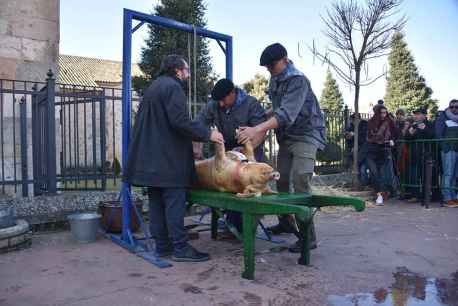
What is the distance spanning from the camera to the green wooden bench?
3.07 metres

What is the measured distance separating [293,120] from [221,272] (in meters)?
1.41

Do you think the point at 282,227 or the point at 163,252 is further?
the point at 282,227

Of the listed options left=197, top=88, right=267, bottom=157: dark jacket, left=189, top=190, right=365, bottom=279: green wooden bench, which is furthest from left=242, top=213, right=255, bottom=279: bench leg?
left=197, top=88, right=267, bottom=157: dark jacket

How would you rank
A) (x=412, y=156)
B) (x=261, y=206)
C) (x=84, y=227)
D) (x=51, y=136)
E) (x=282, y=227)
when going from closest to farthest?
(x=261, y=206) < (x=84, y=227) < (x=282, y=227) < (x=51, y=136) < (x=412, y=156)

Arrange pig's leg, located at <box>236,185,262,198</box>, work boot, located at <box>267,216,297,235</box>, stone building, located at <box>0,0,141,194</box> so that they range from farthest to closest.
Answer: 1. stone building, located at <box>0,0,141,194</box>
2. work boot, located at <box>267,216,297,235</box>
3. pig's leg, located at <box>236,185,262,198</box>

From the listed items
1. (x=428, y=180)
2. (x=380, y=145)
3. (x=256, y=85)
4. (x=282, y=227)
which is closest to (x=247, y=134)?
(x=282, y=227)

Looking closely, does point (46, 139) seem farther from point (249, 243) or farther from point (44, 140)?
point (249, 243)

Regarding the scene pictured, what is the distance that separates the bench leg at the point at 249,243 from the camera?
3260mm

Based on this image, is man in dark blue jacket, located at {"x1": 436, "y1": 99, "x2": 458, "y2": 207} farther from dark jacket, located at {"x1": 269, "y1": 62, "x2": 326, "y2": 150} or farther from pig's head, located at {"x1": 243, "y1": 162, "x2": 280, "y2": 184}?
pig's head, located at {"x1": 243, "y1": 162, "x2": 280, "y2": 184}

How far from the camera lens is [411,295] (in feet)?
9.84

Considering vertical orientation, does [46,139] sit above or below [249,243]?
above

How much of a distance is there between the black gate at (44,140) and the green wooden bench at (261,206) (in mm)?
2554

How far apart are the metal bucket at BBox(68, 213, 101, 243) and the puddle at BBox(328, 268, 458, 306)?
277 cm

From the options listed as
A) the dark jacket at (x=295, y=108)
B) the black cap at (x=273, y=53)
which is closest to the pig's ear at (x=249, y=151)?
the dark jacket at (x=295, y=108)
